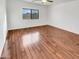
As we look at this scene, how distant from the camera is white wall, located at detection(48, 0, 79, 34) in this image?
5.29 metres

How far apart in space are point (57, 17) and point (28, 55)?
554cm

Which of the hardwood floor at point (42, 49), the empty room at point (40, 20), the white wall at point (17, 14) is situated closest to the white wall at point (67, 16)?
the empty room at point (40, 20)

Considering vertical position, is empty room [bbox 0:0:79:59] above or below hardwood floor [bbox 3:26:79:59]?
above

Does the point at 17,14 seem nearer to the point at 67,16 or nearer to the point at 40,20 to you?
the point at 40,20

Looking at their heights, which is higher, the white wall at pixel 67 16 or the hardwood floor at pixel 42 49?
the white wall at pixel 67 16

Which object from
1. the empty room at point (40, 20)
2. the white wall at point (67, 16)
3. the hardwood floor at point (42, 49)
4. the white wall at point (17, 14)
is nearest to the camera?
the hardwood floor at point (42, 49)

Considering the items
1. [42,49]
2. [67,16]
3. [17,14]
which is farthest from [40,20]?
[42,49]

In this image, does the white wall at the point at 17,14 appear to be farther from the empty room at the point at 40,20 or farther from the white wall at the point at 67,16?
the white wall at the point at 67,16

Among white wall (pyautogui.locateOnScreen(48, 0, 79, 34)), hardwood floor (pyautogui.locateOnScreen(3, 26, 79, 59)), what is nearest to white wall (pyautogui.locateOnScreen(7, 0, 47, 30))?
white wall (pyautogui.locateOnScreen(48, 0, 79, 34))

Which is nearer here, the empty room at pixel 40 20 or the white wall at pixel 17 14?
the empty room at pixel 40 20

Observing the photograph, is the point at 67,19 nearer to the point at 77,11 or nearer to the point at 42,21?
the point at 77,11

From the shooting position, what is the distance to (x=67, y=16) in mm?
6094

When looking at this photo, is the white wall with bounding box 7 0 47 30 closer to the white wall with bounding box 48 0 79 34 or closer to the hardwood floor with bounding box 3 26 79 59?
the white wall with bounding box 48 0 79 34

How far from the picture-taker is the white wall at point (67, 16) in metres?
5.29
